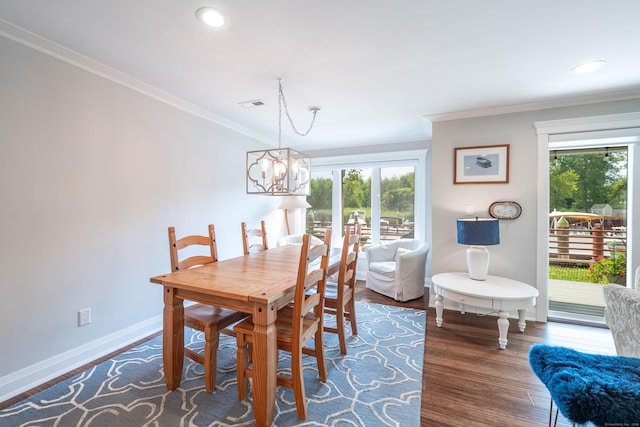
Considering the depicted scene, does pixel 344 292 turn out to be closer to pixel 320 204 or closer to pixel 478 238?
pixel 478 238

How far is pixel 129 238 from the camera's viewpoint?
2.47 meters

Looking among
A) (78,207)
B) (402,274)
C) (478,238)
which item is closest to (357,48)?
(478,238)

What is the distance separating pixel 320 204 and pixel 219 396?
373 cm

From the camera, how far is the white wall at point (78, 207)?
179 centimetres

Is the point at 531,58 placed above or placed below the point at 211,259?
above

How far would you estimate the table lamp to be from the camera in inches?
104

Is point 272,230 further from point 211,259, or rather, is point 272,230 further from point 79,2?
point 79,2

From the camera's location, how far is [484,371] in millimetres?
2035

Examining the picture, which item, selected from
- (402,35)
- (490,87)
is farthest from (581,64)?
(402,35)

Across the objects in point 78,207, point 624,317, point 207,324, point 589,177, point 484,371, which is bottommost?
point 484,371

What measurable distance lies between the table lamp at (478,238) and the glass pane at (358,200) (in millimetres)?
2092

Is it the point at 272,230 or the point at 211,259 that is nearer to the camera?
the point at 211,259

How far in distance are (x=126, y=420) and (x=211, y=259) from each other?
1127 millimetres

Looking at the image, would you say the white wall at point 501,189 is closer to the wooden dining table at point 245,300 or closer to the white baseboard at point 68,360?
the wooden dining table at point 245,300
